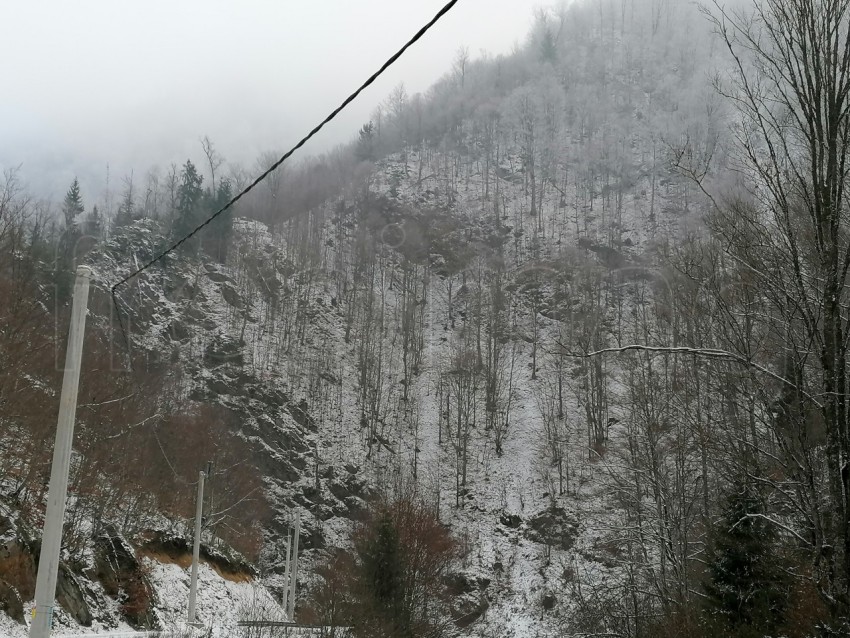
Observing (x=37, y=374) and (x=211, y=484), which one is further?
(x=211, y=484)

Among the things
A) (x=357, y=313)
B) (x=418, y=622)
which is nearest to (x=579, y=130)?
(x=357, y=313)

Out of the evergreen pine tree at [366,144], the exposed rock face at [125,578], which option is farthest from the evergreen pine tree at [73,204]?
the exposed rock face at [125,578]

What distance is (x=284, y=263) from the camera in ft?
246

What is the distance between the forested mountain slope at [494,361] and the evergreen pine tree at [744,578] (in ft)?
0.24

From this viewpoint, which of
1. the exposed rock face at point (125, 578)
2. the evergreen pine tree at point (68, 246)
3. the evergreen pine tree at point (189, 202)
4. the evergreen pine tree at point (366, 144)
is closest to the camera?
the exposed rock face at point (125, 578)

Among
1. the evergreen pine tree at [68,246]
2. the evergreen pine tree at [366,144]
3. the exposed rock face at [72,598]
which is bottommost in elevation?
the exposed rock face at [72,598]

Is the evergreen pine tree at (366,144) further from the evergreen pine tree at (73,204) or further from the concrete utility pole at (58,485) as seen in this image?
the concrete utility pole at (58,485)

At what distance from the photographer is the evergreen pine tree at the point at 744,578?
44.9ft

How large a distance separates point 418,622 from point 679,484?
9.60 m

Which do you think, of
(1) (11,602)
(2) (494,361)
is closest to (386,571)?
(1) (11,602)

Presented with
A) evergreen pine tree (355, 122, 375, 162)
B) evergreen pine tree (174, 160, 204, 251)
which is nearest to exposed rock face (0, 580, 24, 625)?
evergreen pine tree (174, 160, 204, 251)

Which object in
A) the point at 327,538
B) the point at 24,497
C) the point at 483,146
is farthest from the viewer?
the point at 483,146

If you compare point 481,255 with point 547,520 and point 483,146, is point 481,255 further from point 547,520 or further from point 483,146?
point 547,520

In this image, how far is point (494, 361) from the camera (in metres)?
63.3
